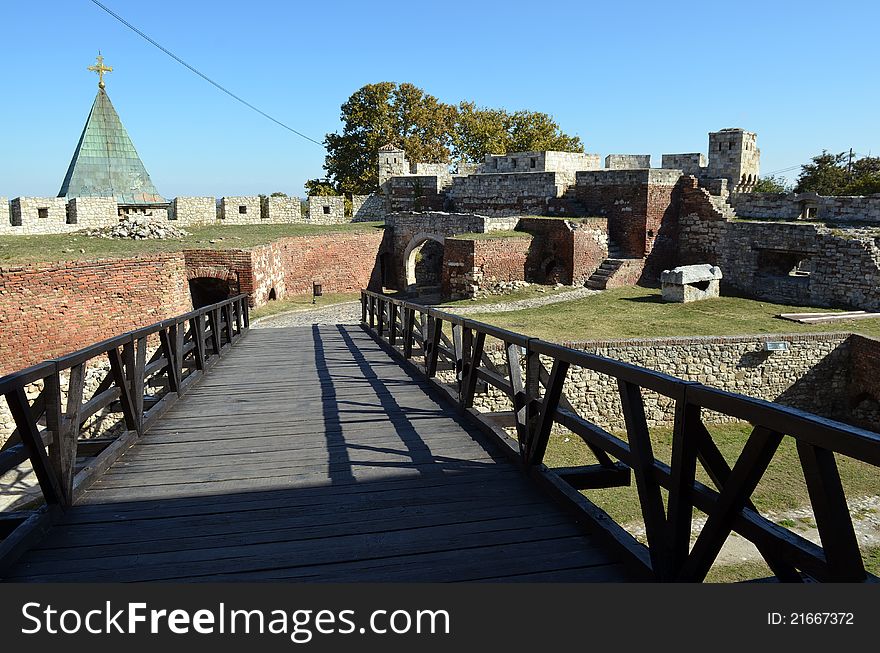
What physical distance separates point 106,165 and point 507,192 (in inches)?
537

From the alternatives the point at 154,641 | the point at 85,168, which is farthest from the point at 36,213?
the point at 154,641

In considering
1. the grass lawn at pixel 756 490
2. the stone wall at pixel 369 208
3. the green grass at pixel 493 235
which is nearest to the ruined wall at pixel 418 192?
the stone wall at pixel 369 208

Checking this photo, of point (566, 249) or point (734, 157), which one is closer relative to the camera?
point (566, 249)

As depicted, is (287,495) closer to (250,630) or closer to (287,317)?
(250,630)

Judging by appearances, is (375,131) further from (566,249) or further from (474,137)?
(566,249)

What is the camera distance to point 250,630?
2016 mm

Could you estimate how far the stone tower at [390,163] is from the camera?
2919 cm

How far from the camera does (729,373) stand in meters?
12.5

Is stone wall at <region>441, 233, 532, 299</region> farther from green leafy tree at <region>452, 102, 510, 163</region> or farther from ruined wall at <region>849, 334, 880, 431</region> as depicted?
green leafy tree at <region>452, 102, 510, 163</region>

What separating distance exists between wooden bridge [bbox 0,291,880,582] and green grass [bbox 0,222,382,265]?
757 cm

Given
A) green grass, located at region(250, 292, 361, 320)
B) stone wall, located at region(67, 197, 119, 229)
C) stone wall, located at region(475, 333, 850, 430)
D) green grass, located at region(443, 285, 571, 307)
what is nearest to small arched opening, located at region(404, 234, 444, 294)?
green grass, located at region(250, 292, 361, 320)

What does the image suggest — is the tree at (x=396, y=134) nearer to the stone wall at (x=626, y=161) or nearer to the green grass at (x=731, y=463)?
the stone wall at (x=626, y=161)

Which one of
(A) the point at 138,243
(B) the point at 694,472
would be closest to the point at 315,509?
(B) the point at 694,472

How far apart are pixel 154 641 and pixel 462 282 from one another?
18.0 metres
